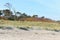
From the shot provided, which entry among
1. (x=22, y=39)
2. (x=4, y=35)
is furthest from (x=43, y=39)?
(x=4, y=35)

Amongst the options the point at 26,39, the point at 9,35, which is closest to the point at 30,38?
the point at 26,39

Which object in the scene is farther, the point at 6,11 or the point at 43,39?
the point at 6,11

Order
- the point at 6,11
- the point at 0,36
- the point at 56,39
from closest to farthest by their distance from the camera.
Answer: the point at 0,36 → the point at 56,39 → the point at 6,11

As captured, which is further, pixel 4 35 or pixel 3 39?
pixel 4 35

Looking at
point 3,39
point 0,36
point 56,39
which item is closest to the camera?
point 3,39

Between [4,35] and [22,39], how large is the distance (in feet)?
3.36

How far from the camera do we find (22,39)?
38.4 feet

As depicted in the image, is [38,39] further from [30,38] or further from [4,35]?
[4,35]

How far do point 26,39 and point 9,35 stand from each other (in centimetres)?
103

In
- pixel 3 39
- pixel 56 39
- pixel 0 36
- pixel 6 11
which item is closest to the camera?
pixel 3 39

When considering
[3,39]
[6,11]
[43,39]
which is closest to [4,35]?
[3,39]

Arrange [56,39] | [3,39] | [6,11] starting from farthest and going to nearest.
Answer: [6,11], [56,39], [3,39]

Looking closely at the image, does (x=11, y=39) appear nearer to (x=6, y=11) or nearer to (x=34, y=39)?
(x=34, y=39)

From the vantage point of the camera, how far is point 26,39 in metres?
11.8
